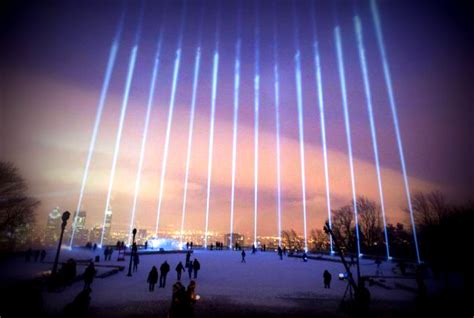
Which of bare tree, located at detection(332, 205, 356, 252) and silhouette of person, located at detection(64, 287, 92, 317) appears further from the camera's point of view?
bare tree, located at detection(332, 205, 356, 252)

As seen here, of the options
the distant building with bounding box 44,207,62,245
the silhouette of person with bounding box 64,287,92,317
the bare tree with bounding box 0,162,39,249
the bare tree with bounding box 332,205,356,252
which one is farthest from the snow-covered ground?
the distant building with bounding box 44,207,62,245

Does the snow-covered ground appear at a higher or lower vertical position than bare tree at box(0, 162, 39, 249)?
lower

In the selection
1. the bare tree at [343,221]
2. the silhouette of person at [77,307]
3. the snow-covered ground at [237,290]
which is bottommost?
the snow-covered ground at [237,290]

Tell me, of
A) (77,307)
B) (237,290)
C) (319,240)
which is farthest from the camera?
(319,240)

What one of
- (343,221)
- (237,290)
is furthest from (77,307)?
(343,221)

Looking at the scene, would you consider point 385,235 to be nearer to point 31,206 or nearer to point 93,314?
point 93,314

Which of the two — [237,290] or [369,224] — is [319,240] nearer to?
[369,224]

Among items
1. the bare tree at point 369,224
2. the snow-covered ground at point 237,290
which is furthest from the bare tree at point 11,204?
the bare tree at point 369,224

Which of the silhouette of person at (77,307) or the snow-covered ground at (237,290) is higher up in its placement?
the silhouette of person at (77,307)

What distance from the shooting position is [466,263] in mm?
24266

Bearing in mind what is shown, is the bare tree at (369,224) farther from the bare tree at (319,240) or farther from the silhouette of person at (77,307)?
the silhouette of person at (77,307)

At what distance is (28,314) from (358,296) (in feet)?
43.7

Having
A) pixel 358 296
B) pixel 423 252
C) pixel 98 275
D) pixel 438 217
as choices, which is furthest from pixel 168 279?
pixel 438 217

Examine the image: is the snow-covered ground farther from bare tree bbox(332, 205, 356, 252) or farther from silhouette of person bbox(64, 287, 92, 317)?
bare tree bbox(332, 205, 356, 252)
